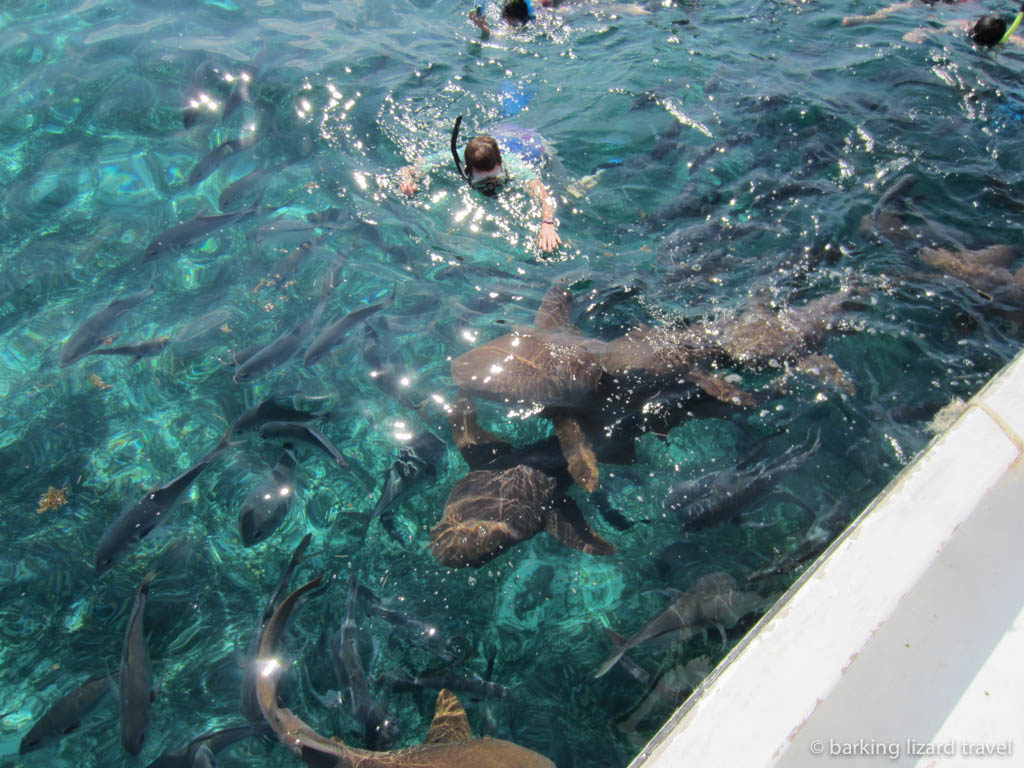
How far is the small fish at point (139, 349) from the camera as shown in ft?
15.7

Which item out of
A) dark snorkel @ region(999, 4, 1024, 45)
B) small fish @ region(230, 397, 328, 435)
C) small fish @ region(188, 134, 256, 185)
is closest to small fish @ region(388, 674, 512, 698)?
small fish @ region(230, 397, 328, 435)

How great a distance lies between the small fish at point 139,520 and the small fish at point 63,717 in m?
0.79

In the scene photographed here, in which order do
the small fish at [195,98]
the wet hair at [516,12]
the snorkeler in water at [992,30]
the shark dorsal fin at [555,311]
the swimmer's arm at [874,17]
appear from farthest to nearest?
the swimmer's arm at [874,17]
the wet hair at [516,12]
the snorkeler in water at [992,30]
the small fish at [195,98]
the shark dorsal fin at [555,311]

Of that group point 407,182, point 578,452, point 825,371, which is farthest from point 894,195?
point 407,182

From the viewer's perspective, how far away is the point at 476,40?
9.14 meters

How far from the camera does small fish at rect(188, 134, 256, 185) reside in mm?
6449

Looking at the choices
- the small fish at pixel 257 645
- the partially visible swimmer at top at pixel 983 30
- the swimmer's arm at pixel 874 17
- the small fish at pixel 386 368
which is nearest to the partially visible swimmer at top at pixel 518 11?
the swimmer's arm at pixel 874 17

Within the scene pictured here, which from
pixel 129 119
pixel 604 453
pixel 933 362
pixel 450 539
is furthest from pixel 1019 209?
pixel 129 119

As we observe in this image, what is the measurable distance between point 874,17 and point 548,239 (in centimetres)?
742

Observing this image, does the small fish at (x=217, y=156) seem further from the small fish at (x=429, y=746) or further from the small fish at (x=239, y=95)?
the small fish at (x=429, y=746)

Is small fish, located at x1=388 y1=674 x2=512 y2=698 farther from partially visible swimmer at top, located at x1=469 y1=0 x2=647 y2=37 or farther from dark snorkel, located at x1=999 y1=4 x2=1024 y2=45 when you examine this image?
dark snorkel, located at x1=999 y1=4 x2=1024 y2=45

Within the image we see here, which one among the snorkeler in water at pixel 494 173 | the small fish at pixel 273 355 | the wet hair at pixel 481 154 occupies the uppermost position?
the wet hair at pixel 481 154

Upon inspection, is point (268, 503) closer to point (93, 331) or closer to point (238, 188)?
point (93, 331)

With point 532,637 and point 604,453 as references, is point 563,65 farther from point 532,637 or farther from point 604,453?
point 532,637
